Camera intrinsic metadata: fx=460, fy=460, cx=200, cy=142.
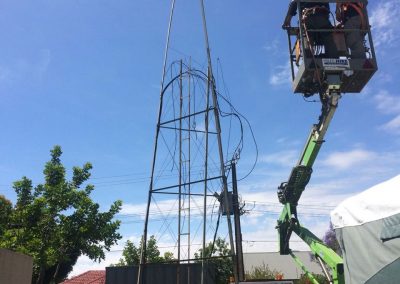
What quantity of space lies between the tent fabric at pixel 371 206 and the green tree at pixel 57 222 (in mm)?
12398

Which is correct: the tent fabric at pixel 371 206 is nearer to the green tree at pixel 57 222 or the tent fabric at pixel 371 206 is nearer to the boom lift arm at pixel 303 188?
the boom lift arm at pixel 303 188

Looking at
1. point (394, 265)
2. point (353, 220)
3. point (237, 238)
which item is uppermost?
point (237, 238)

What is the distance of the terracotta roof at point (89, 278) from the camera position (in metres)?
33.3

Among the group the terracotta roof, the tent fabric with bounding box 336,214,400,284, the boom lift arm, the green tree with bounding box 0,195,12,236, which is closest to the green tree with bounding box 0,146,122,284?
the green tree with bounding box 0,195,12,236

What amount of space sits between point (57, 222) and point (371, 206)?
13.8 meters

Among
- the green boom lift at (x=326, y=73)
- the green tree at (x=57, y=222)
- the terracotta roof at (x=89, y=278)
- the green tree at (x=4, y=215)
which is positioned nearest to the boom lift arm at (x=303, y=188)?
the green boom lift at (x=326, y=73)

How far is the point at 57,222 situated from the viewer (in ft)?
55.2

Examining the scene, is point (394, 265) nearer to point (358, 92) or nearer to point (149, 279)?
point (358, 92)

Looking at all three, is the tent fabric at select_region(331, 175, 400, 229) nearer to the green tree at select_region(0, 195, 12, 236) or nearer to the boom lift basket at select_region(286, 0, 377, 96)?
the boom lift basket at select_region(286, 0, 377, 96)

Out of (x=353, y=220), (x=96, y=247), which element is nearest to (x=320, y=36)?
(x=353, y=220)

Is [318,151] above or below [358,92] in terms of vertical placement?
below

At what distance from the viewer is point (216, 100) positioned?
15477mm

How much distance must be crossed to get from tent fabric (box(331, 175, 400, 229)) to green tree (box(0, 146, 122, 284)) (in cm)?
1240

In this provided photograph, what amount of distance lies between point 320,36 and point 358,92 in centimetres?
185
